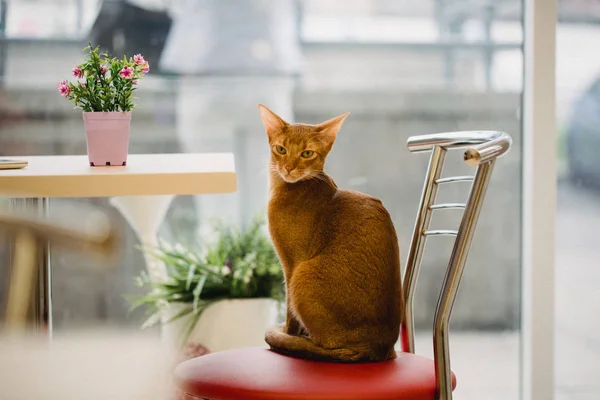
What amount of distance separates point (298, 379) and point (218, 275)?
3.43 feet

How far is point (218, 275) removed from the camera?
7.61 feet

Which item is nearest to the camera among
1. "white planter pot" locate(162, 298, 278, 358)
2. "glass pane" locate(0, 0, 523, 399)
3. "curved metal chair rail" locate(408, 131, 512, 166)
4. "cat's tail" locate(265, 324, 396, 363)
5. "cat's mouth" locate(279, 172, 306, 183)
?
"curved metal chair rail" locate(408, 131, 512, 166)

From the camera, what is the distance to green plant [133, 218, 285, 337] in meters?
2.29

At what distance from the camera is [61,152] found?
8.15 feet

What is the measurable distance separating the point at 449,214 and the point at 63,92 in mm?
1462

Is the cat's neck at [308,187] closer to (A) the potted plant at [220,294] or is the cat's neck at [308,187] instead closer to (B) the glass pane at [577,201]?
(A) the potted plant at [220,294]

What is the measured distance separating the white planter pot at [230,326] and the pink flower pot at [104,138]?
2.58ft

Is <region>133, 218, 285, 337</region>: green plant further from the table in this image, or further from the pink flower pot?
the table

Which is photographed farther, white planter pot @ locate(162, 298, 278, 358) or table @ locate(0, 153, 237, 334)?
white planter pot @ locate(162, 298, 278, 358)

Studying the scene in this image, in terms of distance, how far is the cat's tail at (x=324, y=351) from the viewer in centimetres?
141

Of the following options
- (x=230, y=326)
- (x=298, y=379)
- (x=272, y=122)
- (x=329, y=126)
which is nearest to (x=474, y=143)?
(x=329, y=126)

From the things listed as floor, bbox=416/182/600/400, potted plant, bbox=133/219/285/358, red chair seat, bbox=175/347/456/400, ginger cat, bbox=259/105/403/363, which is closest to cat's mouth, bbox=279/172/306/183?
ginger cat, bbox=259/105/403/363

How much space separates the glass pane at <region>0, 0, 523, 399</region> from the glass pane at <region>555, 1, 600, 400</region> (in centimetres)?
16

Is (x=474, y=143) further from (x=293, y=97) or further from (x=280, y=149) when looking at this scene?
(x=293, y=97)
